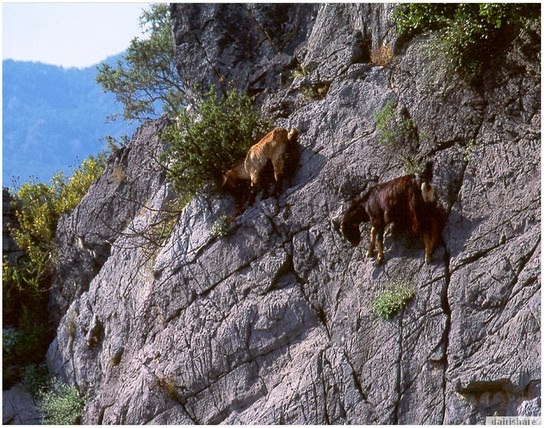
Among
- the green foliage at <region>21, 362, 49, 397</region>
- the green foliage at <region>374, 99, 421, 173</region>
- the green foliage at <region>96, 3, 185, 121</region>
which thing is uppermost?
the green foliage at <region>96, 3, 185, 121</region>

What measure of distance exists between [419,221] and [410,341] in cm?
170

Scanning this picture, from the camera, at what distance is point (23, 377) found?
15945 mm

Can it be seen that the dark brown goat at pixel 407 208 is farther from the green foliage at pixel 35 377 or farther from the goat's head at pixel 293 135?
the green foliage at pixel 35 377

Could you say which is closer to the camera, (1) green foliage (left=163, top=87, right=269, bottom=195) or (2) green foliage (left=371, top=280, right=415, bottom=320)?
(2) green foliage (left=371, top=280, right=415, bottom=320)

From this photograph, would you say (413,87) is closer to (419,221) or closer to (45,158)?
(419,221)

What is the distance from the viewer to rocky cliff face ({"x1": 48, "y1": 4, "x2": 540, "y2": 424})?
984 centimetres

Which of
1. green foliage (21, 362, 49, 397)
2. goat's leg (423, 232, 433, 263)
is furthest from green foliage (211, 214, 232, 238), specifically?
green foliage (21, 362, 49, 397)

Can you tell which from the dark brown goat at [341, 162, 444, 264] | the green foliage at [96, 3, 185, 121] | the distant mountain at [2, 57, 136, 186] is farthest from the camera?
the distant mountain at [2, 57, 136, 186]

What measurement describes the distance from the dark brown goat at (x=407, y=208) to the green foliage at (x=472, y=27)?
2.04 m

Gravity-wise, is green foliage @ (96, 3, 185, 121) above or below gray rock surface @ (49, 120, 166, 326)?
above

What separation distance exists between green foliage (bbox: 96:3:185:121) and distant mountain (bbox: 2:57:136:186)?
16.2m

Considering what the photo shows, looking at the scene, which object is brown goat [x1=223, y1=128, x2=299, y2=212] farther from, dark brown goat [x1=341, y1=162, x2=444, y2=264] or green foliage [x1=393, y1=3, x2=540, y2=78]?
green foliage [x1=393, y1=3, x2=540, y2=78]

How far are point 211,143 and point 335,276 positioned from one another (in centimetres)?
360

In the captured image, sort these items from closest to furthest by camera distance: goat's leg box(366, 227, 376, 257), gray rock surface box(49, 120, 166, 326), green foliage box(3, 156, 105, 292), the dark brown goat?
the dark brown goat → goat's leg box(366, 227, 376, 257) → gray rock surface box(49, 120, 166, 326) → green foliage box(3, 156, 105, 292)
